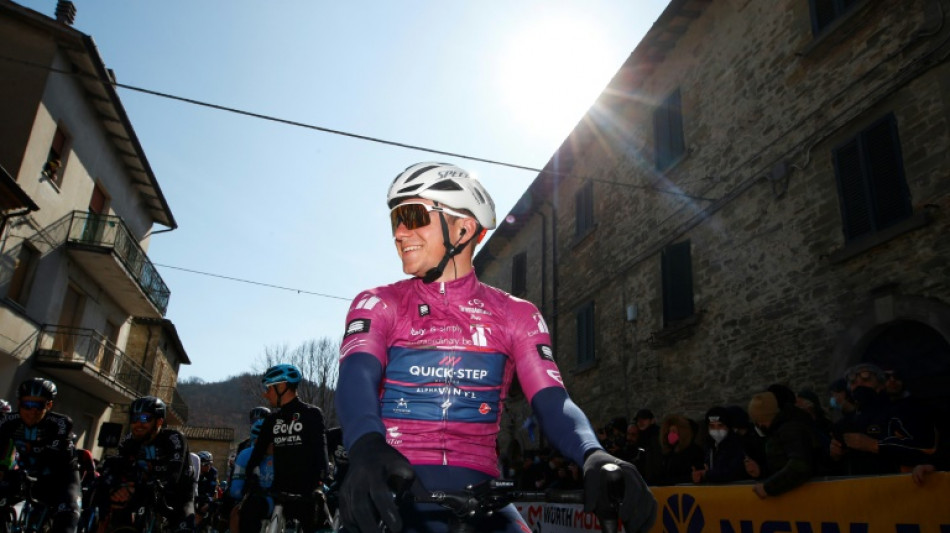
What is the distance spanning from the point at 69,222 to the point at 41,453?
52.9 feet

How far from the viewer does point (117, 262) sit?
2075 centimetres

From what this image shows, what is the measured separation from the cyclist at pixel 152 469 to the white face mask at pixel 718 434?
16.7 feet

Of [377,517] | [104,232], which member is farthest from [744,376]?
[104,232]

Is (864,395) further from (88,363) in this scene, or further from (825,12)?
(88,363)

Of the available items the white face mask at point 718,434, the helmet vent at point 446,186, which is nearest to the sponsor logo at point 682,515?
the white face mask at point 718,434

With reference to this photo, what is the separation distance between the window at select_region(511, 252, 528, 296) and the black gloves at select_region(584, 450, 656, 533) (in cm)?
2133

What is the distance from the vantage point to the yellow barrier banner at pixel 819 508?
12.7 feet

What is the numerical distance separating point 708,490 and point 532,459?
9207mm

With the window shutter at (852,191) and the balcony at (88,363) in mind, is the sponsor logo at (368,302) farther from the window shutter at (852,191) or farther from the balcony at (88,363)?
the balcony at (88,363)

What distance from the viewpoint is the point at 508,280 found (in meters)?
25.3

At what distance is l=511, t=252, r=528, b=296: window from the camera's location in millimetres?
23359

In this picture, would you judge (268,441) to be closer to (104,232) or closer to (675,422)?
(675,422)

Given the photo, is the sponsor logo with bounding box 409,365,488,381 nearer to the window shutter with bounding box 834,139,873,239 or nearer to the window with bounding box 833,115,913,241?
the window with bounding box 833,115,913,241

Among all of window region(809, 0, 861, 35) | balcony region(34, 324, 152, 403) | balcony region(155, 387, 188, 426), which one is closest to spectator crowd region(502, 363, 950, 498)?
window region(809, 0, 861, 35)
